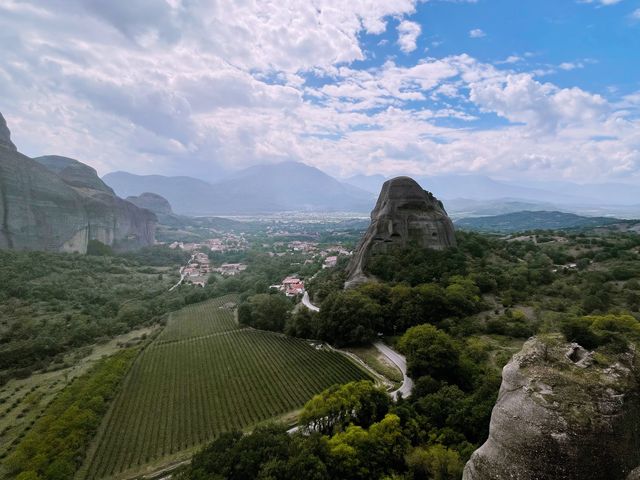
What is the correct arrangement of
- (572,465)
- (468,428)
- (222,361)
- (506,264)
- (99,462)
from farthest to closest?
(506,264) → (222,361) → (99,462) → (468,428) → (572,465)

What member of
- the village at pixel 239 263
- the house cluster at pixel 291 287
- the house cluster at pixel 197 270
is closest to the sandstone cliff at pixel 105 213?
the village at pixel 239 263

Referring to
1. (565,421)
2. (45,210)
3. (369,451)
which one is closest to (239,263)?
(45,210)

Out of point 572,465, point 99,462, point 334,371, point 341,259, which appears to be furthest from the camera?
point 341,259

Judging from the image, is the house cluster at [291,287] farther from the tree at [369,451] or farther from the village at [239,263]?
the tree at [369,451]

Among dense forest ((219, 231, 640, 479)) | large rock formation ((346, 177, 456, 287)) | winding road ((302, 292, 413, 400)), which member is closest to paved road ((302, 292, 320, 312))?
dense forest ((219, 231, 640, 479))

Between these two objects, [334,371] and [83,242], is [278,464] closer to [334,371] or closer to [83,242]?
[334,371]

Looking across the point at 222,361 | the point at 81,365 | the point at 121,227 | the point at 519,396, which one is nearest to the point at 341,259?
the point at 222,361

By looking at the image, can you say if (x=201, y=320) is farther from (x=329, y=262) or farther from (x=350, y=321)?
(x=329, y=262)
